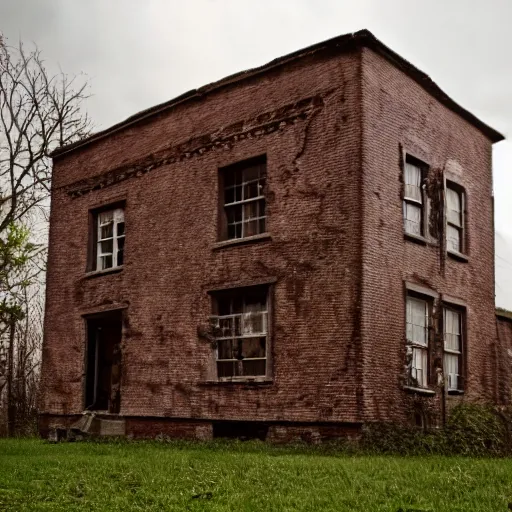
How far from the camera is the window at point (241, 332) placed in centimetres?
1709

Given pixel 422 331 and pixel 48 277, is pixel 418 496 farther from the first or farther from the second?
pixel 48 277

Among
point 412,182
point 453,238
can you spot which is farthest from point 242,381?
point 453,238

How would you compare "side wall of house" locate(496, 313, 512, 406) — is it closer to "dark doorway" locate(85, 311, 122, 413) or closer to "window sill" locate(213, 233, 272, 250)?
"window sill" locate(213, 233, 272, 250)

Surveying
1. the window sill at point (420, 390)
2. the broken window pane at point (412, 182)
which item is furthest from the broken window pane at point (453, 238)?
the window sill at point (420, 390)

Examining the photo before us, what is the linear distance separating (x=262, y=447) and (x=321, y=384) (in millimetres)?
1650

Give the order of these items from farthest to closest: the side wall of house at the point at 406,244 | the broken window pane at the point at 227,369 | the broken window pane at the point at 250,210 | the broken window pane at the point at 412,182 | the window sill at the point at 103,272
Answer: the window sill at the point at 103,272 → the broken window pane at the point at 250,210 → the broken window pane at the point at 412,182 → the broken window pane at the point at 227,369 → the side wall of house at the point at 406,244

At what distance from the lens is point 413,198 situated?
17.9 m

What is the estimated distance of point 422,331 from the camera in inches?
688

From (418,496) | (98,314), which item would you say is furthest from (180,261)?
(418,496)

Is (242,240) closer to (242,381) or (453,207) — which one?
(242,381)

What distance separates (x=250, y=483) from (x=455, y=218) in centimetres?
1126

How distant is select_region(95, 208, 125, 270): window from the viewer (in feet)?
69.6

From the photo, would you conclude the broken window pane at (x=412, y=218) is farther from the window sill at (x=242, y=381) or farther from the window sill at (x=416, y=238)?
the window sill at (x=242, y=381)

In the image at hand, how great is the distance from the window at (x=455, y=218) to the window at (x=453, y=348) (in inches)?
62.3
